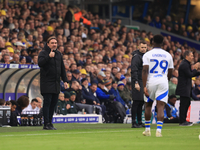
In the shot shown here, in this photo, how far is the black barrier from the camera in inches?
601

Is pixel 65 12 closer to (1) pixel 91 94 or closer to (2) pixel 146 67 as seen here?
(1) pixel 91 94

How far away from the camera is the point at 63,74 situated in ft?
36.3

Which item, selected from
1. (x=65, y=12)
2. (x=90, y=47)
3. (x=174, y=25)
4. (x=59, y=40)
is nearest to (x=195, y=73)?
(x=59, y=40)

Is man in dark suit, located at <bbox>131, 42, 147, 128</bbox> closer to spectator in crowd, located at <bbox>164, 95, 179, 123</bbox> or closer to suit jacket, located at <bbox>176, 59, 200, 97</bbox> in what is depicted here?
suit jacket, located at <bbox>176, 59, 200, 97</bbox>

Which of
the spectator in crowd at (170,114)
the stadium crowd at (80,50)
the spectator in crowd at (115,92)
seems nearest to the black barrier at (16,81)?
the stadium crowd at (80,50)

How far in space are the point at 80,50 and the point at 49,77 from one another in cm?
989

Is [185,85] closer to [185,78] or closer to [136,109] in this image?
[185,78]

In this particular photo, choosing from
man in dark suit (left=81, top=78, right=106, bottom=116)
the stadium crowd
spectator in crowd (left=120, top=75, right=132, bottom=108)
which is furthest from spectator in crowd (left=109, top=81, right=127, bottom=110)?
man in dark suit (left=81, top=78, right=106, bottom=116)

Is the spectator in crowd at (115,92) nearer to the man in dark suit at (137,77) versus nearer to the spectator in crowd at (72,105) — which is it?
the spectator in crowd at (72,105)

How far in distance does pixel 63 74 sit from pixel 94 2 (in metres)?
18.6

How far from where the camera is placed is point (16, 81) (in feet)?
51.6

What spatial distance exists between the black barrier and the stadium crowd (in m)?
0.40

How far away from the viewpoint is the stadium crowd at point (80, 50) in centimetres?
1612

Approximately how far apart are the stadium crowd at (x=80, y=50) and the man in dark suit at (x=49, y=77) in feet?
10.3
